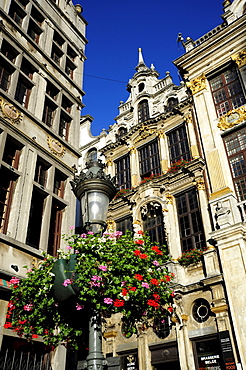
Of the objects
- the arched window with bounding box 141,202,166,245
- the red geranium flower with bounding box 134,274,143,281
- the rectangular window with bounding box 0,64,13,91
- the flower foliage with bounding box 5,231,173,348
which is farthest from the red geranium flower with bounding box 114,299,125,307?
the arched window with bounding box 141,202,166,245

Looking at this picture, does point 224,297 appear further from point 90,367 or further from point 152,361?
point 90,367

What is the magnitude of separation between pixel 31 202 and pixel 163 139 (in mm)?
10403

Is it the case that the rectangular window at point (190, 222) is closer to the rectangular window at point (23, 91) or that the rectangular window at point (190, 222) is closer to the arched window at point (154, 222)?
the arched window at point (154, 222)

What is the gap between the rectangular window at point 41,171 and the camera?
13589mm

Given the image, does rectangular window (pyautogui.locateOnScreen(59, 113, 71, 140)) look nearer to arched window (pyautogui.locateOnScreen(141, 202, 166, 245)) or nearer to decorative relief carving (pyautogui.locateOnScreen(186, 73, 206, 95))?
arched window (pyautogui.locateOnScreen(141, 202, 166, 245))

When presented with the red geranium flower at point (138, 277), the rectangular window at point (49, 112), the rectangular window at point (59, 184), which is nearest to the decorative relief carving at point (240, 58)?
the rectangular window at point (49, 112)

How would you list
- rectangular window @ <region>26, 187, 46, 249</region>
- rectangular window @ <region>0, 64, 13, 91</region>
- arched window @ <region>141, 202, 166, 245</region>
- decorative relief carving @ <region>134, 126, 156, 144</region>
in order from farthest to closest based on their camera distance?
decorative relief carving @ <region>134, 126, 156, 144</region> → arched window @ <region>141, 202, 166, 245</region> → rectangular window @ <region>0, 64, 13, 91</region> → rectangular window @ <region>26, 187, 46, 249</region>

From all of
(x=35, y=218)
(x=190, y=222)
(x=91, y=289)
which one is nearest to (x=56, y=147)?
(x=35, y=218)

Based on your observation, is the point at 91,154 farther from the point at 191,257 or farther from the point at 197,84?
the point at 191,257

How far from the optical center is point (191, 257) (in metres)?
15.8

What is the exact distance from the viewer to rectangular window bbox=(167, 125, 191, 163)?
19.5 meters

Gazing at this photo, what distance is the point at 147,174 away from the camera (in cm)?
2075

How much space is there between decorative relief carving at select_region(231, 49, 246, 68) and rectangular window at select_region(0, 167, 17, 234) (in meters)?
13.2

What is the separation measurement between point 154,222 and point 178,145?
4.69 m
